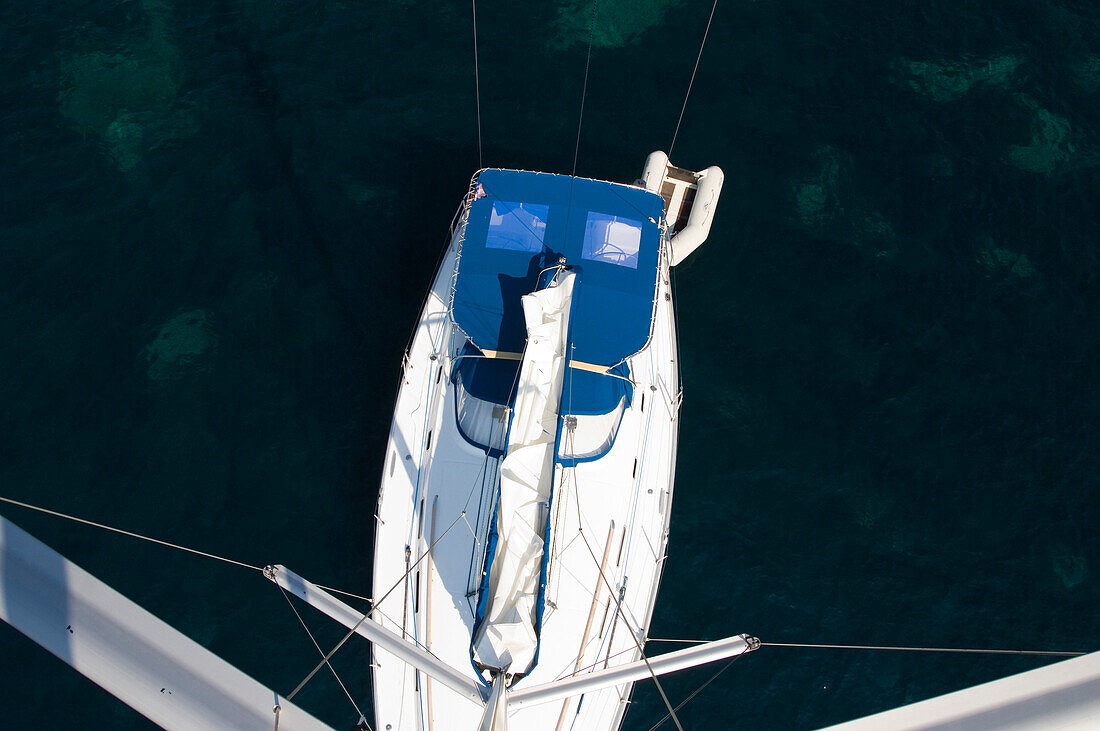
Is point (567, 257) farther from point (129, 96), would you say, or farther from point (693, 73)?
point (129, 96)

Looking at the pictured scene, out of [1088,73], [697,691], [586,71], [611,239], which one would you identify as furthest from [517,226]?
[1088,73]

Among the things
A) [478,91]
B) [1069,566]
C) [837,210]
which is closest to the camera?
[1069,566]

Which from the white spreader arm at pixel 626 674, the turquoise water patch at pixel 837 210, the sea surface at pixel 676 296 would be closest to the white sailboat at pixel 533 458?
the white spreader arm at pixel 626 674

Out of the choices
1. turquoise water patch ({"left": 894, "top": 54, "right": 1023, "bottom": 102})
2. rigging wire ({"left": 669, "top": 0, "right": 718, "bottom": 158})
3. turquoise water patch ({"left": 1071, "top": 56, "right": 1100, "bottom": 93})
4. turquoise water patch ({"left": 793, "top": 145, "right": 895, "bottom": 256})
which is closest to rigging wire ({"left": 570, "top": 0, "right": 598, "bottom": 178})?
rigging wire ({"left": 669, "top": 0, "right": 718, "bottom": 158})

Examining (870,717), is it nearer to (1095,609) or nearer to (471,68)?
(1095,609)

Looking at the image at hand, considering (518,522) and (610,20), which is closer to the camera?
(518,522)
